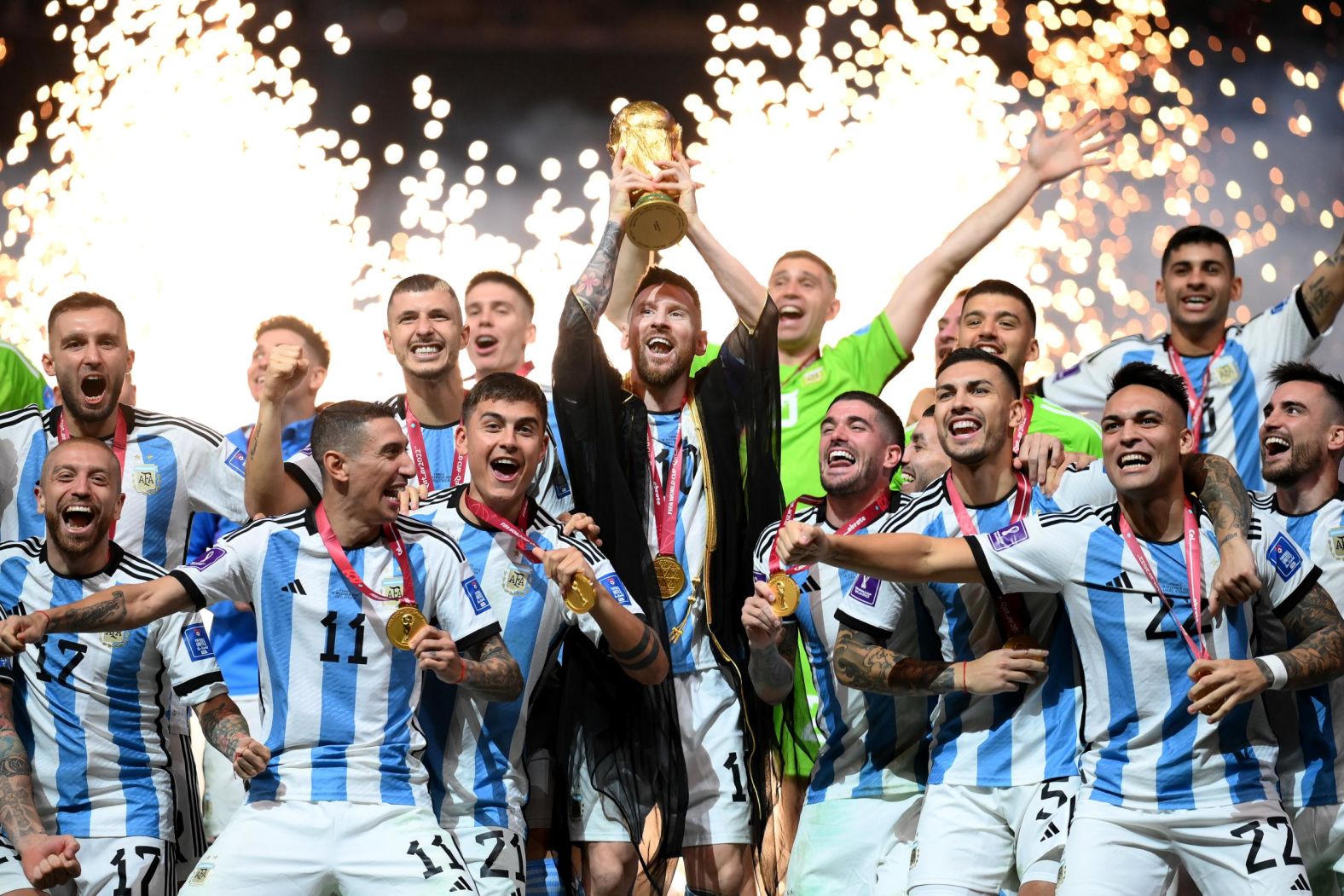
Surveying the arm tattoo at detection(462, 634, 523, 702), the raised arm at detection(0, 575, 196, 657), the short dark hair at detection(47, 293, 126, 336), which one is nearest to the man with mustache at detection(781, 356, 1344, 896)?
the arm tattoo at detection(462, 634, 523, 702)

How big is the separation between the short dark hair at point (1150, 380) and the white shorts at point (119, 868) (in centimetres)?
261

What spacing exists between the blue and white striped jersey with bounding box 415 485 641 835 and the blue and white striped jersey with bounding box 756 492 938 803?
0.54m

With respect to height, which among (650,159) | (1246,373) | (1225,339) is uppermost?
(650,159)

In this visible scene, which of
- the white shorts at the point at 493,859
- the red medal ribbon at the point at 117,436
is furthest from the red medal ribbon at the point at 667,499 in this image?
the red medal ribbon at the point at 117,436

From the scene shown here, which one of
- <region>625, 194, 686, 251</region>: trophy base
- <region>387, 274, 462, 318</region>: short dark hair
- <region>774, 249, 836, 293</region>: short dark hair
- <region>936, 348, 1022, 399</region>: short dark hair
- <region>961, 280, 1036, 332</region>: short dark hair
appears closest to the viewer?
<region>936, 348, 1022, 399</region>: short dark hair

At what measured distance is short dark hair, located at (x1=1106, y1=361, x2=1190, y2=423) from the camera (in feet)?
13.0

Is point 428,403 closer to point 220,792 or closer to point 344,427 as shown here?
point 344,427

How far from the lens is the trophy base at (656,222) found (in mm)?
4504

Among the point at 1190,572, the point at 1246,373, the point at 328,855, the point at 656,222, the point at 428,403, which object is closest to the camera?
the point at 328,855

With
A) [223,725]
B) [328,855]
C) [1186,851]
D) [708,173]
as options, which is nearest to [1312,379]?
[1186,851]

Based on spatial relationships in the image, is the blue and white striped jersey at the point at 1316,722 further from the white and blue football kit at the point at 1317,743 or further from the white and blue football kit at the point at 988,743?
the white and blue football kit at the point at 988,743

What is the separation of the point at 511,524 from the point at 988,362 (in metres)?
1.30

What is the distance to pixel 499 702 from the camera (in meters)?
4.08

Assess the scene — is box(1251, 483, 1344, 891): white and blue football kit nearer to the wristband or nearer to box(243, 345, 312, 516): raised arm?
the wristband
